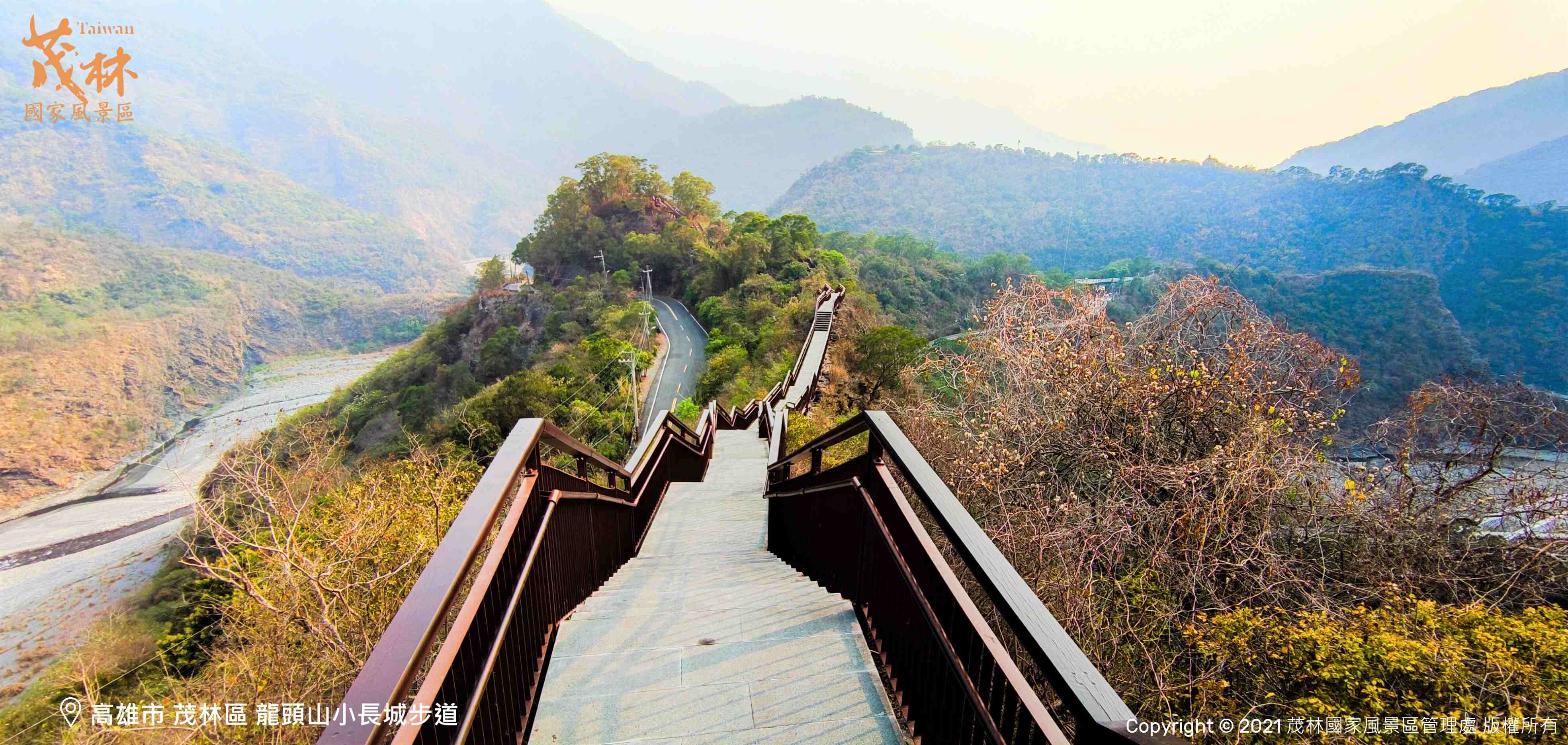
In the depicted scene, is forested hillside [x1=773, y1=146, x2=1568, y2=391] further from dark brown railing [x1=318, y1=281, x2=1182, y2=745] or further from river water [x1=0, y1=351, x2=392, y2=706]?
river water [x1=0, y1=351, x2=392, y2=706]

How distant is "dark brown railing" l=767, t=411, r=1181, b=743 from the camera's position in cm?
112

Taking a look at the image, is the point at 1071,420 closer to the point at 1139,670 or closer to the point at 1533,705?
the point at 1139,670

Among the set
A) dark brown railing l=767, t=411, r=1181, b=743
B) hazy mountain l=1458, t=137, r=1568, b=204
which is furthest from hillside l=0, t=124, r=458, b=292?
hazy mountain l=1458, t=137, r=1568, b=204

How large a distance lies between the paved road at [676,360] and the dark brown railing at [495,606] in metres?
20.6

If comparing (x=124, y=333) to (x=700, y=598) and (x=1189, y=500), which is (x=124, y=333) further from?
(x=1189, y=500)

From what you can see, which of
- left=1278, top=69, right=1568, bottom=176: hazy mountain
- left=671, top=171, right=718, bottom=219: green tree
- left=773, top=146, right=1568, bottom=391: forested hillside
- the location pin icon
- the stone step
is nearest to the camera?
the stone step

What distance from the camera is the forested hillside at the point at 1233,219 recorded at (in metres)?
42.5

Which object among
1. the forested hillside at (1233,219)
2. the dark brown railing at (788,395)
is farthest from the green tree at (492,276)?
the forested hillside at (1233,219)

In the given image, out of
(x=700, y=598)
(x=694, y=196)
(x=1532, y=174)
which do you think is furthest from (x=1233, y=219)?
(x=700, y=598)

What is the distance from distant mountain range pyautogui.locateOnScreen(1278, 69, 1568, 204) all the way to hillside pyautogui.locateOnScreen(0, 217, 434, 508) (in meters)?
154

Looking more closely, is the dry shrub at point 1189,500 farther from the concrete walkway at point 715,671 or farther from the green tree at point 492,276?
the green tree at point 492,276

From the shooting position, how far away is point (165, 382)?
226ft

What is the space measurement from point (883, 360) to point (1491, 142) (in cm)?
15793

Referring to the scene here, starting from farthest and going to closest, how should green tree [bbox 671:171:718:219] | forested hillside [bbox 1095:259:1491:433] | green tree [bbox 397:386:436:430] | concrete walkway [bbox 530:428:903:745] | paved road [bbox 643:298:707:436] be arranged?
green tree [bbox 671:171:718:219]
green tree [bbox 397:386:436:430]
forested hillside [bbox 1095:259:1491:433]
paved road [bbox 643:298:707:436]
concrete walkway [bbox 530:428:903:745]
